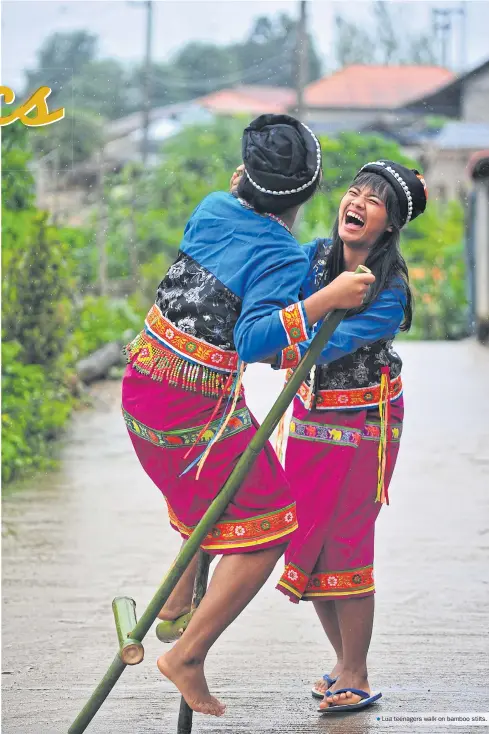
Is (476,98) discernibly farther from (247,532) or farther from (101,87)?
(247,532)

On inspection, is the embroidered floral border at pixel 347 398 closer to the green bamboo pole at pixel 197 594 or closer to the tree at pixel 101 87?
the green bamboo pole at pixel 197 594

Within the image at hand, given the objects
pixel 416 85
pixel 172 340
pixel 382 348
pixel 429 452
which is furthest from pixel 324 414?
pixel 416 85

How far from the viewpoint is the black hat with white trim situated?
124 inches

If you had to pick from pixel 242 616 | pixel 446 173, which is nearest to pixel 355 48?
pixel 446 173

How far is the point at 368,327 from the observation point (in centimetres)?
321

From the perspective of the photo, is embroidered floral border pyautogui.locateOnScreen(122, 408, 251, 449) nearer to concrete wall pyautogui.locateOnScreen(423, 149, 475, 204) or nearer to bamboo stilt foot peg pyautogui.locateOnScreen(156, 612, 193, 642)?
bamboo stilt foot peg pyautogui.locateOnScreen(156, 612, 193, 642)

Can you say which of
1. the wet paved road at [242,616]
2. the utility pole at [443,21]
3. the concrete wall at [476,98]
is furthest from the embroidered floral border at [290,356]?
the concrete wall at [476,98]

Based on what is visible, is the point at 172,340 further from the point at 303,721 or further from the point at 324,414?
the point at 303,721

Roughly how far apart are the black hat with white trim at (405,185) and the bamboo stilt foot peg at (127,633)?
1.22m

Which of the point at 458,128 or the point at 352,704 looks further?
the point at 458,128

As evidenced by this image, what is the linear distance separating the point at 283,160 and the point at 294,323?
1.36 ft

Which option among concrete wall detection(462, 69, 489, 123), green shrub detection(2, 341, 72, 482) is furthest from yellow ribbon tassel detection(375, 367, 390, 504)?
concrete wall detection(462, 69, 489, 123)

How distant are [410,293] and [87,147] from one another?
639 inches

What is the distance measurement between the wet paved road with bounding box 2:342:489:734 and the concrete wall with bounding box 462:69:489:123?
8711 millimetres
